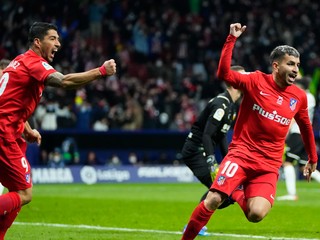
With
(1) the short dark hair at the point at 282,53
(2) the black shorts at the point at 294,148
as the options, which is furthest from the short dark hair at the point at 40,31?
(2) the black shorts at the point at 294,148

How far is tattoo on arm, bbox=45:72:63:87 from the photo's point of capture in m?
8.91

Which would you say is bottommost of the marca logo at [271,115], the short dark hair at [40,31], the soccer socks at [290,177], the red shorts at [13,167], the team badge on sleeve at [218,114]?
the soccer socks at [290,177]

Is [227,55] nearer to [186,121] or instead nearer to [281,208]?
[281,208]

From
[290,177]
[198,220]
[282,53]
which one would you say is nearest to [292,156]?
[290,177]

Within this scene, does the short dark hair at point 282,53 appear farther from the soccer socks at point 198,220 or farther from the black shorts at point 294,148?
the black shorts at point 294,148

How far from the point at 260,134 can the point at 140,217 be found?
17.5 feet

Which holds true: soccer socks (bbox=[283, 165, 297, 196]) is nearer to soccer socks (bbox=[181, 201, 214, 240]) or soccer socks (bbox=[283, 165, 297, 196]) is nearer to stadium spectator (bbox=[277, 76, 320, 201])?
stadium spectator (bbox=[277, 76, 320, 201])

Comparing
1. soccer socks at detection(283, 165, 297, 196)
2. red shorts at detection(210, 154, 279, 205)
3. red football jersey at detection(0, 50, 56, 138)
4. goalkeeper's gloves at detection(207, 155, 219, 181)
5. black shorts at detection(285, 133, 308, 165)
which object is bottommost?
soccer socks at detection(283, 165, 297, 196)

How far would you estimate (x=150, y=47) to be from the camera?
103 ft

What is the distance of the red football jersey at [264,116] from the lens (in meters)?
9.66

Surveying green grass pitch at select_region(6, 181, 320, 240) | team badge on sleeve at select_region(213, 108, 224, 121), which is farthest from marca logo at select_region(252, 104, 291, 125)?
green grass pitch at select_region(6, 181, 320, 240)

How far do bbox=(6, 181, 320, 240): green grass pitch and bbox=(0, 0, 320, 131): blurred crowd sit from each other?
600cm

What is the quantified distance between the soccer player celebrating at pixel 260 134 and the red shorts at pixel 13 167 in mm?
1920

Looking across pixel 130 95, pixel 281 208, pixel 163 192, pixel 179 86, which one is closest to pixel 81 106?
pixel 130 95
